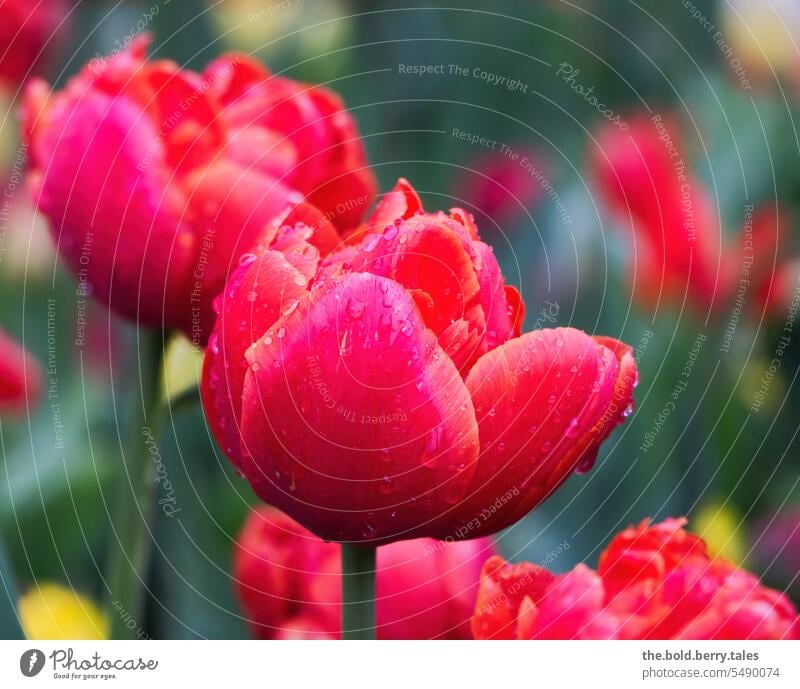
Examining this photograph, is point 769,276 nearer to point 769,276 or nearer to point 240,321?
point 769,276

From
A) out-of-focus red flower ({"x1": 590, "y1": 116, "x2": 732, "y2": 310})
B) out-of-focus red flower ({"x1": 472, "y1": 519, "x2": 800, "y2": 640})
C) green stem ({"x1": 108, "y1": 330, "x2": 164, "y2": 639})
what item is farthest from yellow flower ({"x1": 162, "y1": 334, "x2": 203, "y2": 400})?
out-of-focus red flower ({"x1": 590, "y1": 116, "x2": 732, "y2": 310})

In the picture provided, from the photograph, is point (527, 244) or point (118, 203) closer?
point (118, 203)

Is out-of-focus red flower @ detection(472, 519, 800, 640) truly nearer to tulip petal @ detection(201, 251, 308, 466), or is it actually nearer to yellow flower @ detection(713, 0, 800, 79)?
tulip petal @ detection(201, 251, 308, 466)

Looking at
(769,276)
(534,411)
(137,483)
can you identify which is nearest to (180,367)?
(137,483)

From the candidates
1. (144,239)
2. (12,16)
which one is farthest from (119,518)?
(12,16)

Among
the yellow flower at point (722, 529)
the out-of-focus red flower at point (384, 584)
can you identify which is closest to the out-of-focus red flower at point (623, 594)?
the out-of-focus red flower at point (384, 584)

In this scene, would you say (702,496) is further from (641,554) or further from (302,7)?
(302,7)
